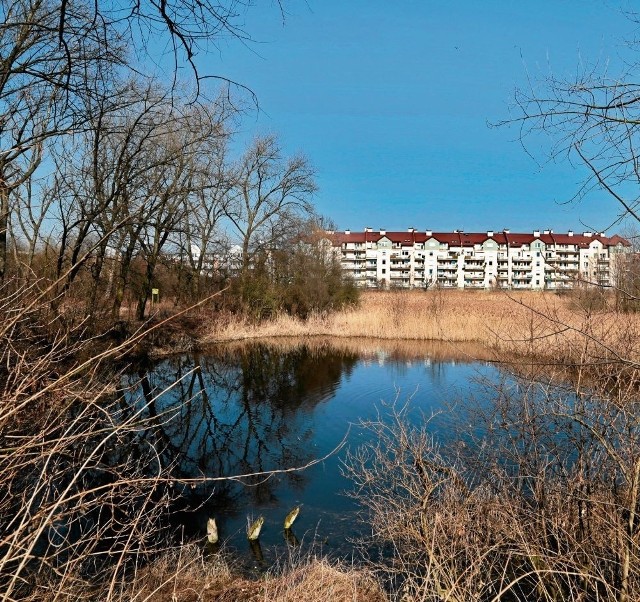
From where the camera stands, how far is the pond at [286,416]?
5777 mm

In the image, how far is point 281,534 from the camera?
5.44 metres

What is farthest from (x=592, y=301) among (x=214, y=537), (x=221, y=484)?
(x=221, y=484)

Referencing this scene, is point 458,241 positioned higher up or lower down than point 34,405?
higher up

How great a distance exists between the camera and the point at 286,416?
10383 millimetres

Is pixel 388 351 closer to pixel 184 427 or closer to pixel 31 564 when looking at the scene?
pixel 184 427

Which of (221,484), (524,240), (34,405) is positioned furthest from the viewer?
(524,240)

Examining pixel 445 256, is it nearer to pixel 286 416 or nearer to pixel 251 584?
pixel 286 416

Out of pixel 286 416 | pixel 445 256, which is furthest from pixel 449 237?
pixel 286 416

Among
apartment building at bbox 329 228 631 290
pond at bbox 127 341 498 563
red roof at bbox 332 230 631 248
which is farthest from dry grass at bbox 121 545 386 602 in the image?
red roof at bbox 332 230 631 248

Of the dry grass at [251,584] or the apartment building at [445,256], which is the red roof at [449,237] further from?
the dry grass at [251,584]

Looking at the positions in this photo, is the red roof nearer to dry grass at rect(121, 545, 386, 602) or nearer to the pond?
the pond

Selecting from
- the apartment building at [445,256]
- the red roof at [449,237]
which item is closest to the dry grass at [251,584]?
the apartment building at [445,256]

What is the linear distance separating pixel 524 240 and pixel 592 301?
71.9m

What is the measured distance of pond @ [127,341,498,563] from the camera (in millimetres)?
5777
